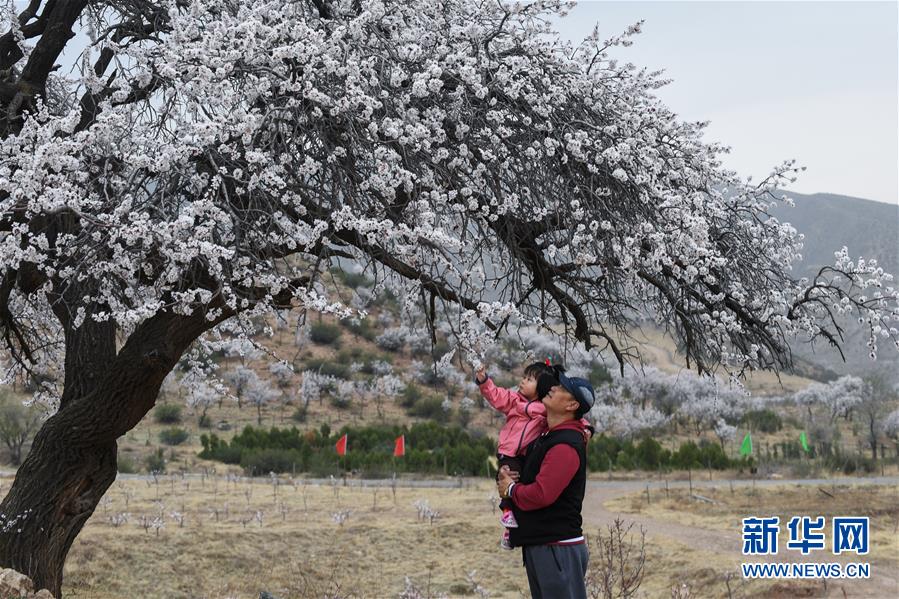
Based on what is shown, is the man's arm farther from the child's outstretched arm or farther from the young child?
the child's outstretched arm

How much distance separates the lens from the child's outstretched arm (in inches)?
195

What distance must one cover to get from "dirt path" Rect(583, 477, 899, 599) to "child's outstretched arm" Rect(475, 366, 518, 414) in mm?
2678

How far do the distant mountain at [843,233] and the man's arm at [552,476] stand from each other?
245ft

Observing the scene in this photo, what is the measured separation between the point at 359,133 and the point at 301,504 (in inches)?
480

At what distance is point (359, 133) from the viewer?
5605 millimetres

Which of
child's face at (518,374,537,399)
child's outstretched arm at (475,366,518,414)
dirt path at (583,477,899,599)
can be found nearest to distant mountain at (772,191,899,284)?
dirt path at (583,477,899,599)

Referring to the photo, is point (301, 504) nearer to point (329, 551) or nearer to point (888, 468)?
point (329, 551)

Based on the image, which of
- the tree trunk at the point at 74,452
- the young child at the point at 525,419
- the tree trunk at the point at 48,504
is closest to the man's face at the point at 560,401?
the young child at the point at 525,419

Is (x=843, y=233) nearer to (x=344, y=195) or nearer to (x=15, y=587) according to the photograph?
(x=344, y=195)

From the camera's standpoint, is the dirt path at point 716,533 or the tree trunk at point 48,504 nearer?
the tree trunk at point 48,504

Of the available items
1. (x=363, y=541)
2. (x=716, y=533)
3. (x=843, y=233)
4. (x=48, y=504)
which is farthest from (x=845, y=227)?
(x=48, y=504)

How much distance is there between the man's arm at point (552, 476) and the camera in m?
4.11

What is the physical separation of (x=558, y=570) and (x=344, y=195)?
266 centimetres

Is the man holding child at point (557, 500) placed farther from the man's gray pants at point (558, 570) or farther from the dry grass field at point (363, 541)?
the dry grass field at point (363, 541)
